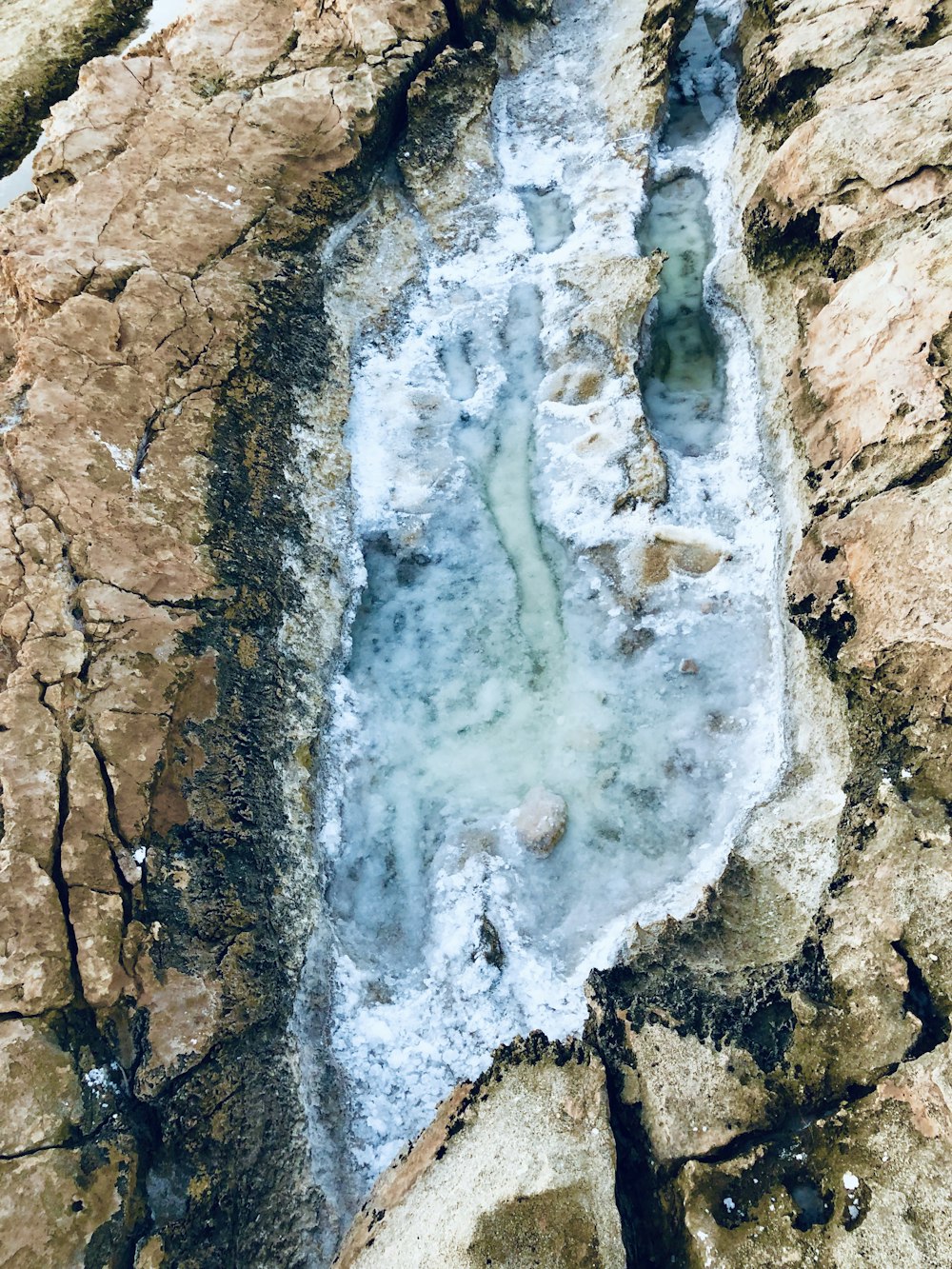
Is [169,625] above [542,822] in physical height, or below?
above

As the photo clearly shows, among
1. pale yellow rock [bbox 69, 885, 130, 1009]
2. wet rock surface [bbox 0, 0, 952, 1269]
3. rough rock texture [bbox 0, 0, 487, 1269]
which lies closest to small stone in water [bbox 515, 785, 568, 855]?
wet rock surface [bbox 0, 0, 952, 1269]

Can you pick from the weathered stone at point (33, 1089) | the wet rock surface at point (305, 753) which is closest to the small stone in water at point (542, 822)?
the wet rock surface at point (305, 753)

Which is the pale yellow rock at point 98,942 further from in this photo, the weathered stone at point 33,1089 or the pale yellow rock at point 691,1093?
the pale yellow rock at point 691,1093

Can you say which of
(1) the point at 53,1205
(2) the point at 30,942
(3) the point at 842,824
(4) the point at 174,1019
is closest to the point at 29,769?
(2) the point at 30,942

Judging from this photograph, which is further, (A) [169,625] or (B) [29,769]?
(A) [169,625]

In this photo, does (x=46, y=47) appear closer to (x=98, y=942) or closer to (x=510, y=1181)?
(x=98, y=942)

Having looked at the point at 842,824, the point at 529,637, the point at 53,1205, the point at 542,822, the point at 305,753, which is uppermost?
the point at 529,637

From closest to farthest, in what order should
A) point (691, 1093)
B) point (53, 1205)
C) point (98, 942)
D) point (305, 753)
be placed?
1. point (53, 1205)
2. point (691, 1093)
3. point (98, 942)
4. point (305, 753)
